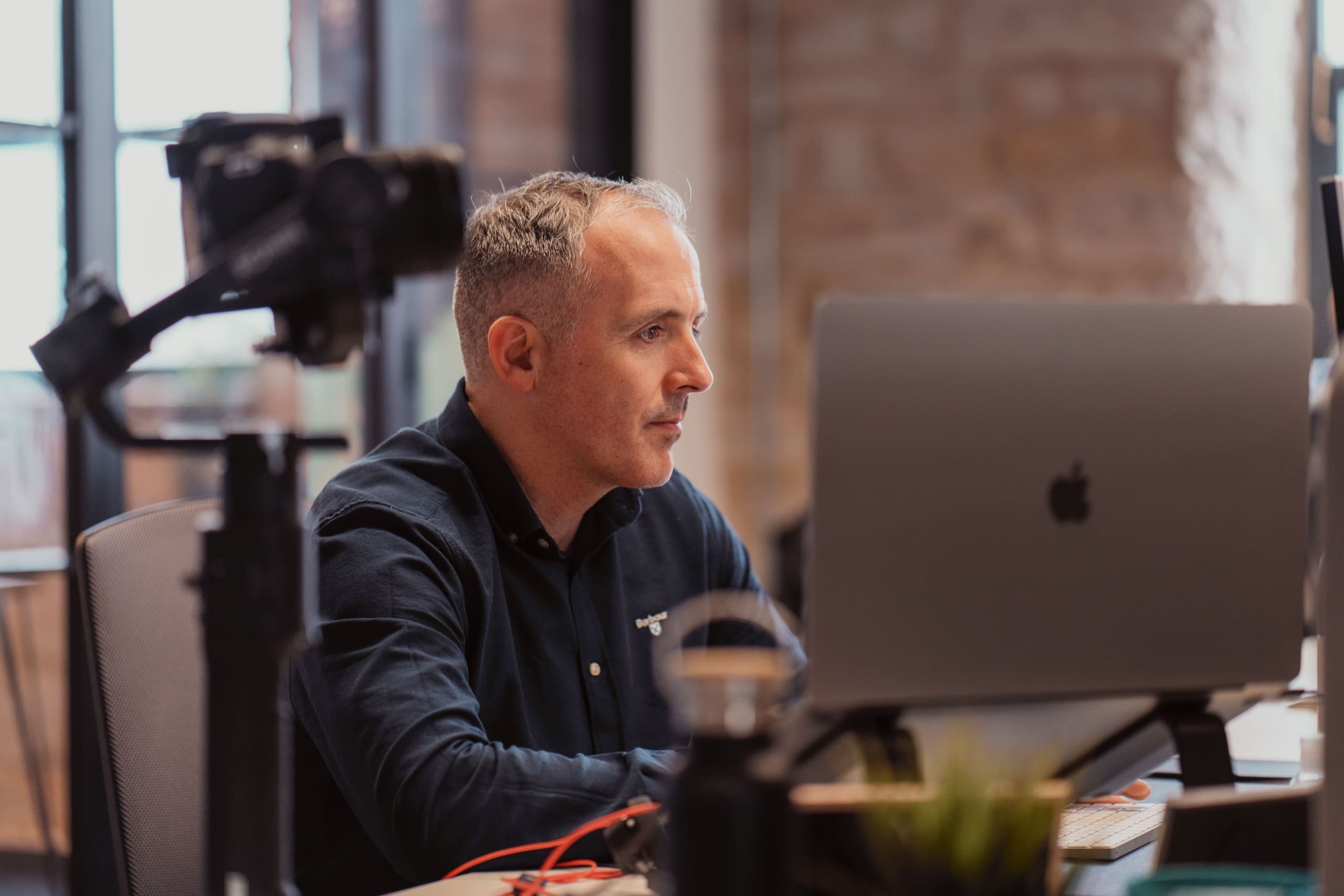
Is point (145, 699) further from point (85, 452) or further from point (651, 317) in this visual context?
point (85, 452)

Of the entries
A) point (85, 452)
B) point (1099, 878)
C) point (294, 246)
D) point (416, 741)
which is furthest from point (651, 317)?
point (85, 452)

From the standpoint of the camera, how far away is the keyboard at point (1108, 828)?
3.64 ft

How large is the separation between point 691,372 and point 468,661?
44 cm

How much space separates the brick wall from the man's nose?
2.24 metres

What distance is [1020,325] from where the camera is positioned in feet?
3.19

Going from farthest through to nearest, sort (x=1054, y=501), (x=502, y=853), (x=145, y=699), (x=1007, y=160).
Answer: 1. (x=1007, y=160)
2. (x=145, y=699)
3. (x=502, y=853)
4. (x=1054, y=501)

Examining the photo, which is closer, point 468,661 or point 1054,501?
point 1054,501

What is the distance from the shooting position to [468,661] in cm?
147

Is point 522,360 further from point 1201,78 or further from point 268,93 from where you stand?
point 1201,78

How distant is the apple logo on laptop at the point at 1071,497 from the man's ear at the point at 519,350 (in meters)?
0.79

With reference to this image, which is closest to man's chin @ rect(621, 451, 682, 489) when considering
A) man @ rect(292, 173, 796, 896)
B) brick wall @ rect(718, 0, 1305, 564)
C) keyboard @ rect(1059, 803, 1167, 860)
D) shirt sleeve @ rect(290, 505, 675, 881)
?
man @ rect(292, 173, 796, 896)

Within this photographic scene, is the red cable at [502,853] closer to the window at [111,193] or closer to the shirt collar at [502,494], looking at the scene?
the shirt collar at [502,494]

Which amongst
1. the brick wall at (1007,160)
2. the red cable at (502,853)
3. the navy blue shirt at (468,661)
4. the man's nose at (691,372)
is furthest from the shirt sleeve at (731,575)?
the brick wall at (1007,160)

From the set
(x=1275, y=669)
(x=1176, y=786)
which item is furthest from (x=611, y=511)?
(x=1275, y=669)
